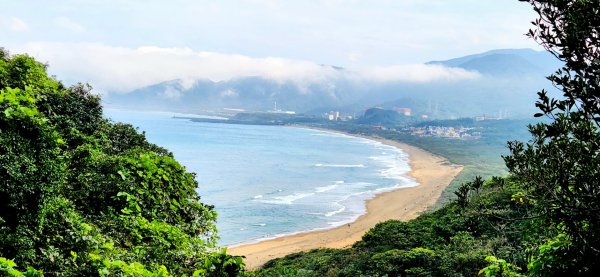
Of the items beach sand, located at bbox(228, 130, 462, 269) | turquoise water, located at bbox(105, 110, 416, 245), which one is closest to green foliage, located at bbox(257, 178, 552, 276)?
beach sand, located at bbox(228, 130, 462, 269)

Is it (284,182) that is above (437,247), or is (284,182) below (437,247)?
below

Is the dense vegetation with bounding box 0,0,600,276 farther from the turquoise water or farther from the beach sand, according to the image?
the turquoise water

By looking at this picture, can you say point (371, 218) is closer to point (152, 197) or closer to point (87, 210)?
point (152, 197)

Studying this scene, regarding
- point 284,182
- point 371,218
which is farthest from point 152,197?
point 284,182

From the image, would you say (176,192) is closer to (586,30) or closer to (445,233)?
(586,30)

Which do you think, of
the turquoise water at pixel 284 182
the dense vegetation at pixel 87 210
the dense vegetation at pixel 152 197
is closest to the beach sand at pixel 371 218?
the turquoise water at pixel 284 182

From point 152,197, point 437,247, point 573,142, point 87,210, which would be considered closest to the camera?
point 573,142

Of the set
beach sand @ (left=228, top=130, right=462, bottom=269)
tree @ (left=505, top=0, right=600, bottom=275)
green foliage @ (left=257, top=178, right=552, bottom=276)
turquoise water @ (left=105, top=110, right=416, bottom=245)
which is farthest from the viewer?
turquoise water @ (left=105, top=110, right=416, bottom=245)

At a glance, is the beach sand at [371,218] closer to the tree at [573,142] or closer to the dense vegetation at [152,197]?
the dense vegetation at [152,197]
